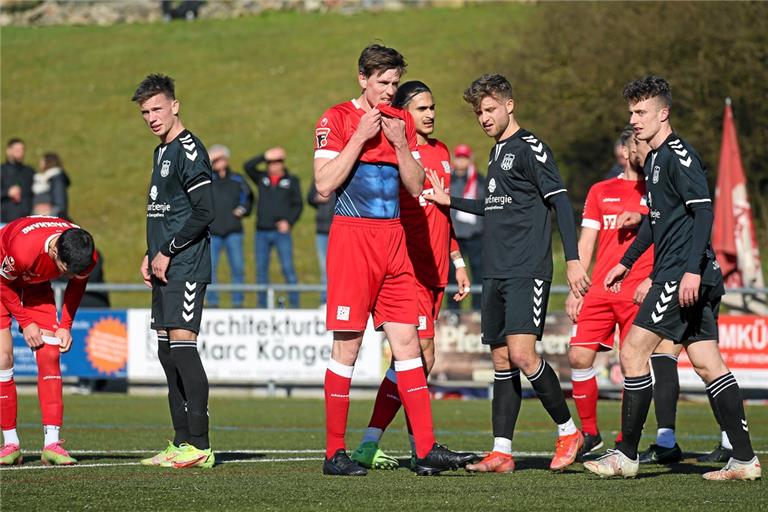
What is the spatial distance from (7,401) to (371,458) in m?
2.55

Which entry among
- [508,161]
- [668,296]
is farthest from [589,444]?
[508,161]

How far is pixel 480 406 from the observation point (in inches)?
639

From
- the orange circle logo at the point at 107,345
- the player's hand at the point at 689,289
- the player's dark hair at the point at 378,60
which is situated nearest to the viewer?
the player's hand at the point at 689,289

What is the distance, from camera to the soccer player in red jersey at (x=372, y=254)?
328 inches


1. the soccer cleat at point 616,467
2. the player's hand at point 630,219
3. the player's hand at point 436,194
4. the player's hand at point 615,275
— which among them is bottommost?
the soccer cleat at point 616,467

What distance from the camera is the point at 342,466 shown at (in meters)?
8.50

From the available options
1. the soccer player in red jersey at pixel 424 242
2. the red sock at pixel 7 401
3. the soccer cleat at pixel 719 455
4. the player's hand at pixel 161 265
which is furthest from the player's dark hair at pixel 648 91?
the red sock at pixel 7 401

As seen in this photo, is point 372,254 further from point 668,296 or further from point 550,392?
point 668,296

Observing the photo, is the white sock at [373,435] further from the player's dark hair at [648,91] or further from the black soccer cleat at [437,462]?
the player's dark hair at [648,91]

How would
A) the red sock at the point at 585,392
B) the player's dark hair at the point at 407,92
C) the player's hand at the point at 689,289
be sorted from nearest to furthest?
the player's hand at the point at 689,289 < the player's dark hair at the point at 407,92 < the red sock at the point at 585,392

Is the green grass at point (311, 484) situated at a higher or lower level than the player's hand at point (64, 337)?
lower

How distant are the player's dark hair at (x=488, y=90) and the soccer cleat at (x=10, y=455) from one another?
387cm

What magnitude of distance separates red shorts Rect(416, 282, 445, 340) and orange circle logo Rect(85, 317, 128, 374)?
9235 mm

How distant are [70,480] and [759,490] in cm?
404
